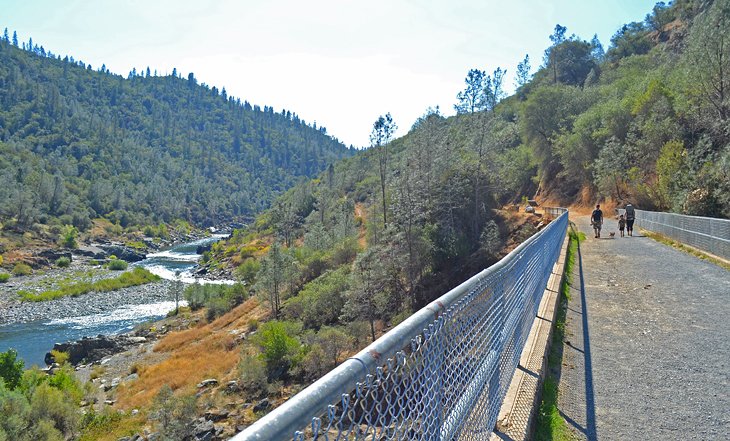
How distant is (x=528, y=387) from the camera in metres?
5.04

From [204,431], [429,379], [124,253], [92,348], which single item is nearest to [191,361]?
[92,348]

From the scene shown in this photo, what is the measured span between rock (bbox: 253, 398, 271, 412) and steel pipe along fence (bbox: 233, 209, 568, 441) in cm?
1987

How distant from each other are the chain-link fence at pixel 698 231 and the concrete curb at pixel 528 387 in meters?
10.8

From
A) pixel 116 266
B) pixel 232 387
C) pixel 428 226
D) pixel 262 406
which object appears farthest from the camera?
pixel 116 266

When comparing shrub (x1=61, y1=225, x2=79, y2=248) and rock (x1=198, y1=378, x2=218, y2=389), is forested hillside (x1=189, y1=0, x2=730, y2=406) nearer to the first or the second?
rock (x1=198, y1=378, x2=218, y2=389)

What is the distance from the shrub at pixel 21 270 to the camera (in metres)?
71.4

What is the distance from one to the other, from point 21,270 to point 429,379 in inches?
3497

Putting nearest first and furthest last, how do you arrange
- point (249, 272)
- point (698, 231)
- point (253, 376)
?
point (698, 231), point (253, 376), point (249, 272)

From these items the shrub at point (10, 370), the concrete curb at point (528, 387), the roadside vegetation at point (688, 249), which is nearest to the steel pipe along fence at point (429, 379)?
the concrete curb at point (528, 387)

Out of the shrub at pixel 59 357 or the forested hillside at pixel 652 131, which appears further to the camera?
the shrub at pixel 59 357

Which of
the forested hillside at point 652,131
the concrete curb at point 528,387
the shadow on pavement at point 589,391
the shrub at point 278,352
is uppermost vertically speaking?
the forested hillside at point 652,131

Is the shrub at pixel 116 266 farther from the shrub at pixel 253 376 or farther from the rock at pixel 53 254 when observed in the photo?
the shrub at pixel 253 376

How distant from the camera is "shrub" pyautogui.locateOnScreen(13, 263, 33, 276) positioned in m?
71.4

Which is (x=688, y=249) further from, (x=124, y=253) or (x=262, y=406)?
(x=124, y=253)
